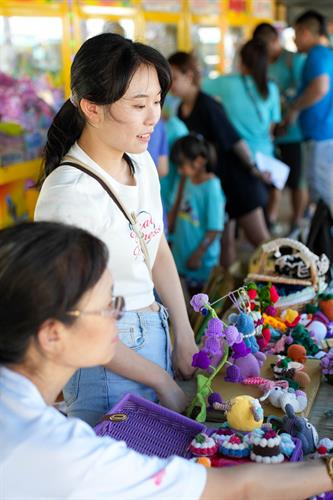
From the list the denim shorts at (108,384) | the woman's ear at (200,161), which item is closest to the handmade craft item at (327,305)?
the denim shorts at (108,384)

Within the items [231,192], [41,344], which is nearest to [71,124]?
[41,344]

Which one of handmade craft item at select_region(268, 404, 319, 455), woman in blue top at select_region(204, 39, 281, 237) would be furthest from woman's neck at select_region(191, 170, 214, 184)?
handmade craft item at select_region(268, 404, 319, 455)

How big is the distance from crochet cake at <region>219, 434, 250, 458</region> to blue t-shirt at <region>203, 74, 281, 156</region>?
3.47 metres

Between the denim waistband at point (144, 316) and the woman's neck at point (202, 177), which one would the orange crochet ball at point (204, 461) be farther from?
the woman's neck at point (202, 177)

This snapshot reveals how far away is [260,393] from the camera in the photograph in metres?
1.73

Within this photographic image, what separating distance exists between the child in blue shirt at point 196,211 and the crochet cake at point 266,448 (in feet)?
8.01

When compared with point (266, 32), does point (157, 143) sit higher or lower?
lower

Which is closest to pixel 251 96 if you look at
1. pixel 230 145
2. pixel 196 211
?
pixel 230 145

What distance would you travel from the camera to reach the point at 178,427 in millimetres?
1522

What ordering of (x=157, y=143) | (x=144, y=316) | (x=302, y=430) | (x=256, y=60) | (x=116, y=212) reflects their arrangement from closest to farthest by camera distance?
(x=302, y=430) < (x=116, y=212) < (x=144, y=316) < (x=157, y=143) < (x=256, y=60)

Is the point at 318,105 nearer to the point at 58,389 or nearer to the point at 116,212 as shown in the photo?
the point at 116,212

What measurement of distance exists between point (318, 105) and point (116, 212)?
11.7ft

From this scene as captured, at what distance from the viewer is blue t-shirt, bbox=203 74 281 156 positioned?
458 cm

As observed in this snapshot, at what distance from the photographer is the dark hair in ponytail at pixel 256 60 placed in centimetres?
443
